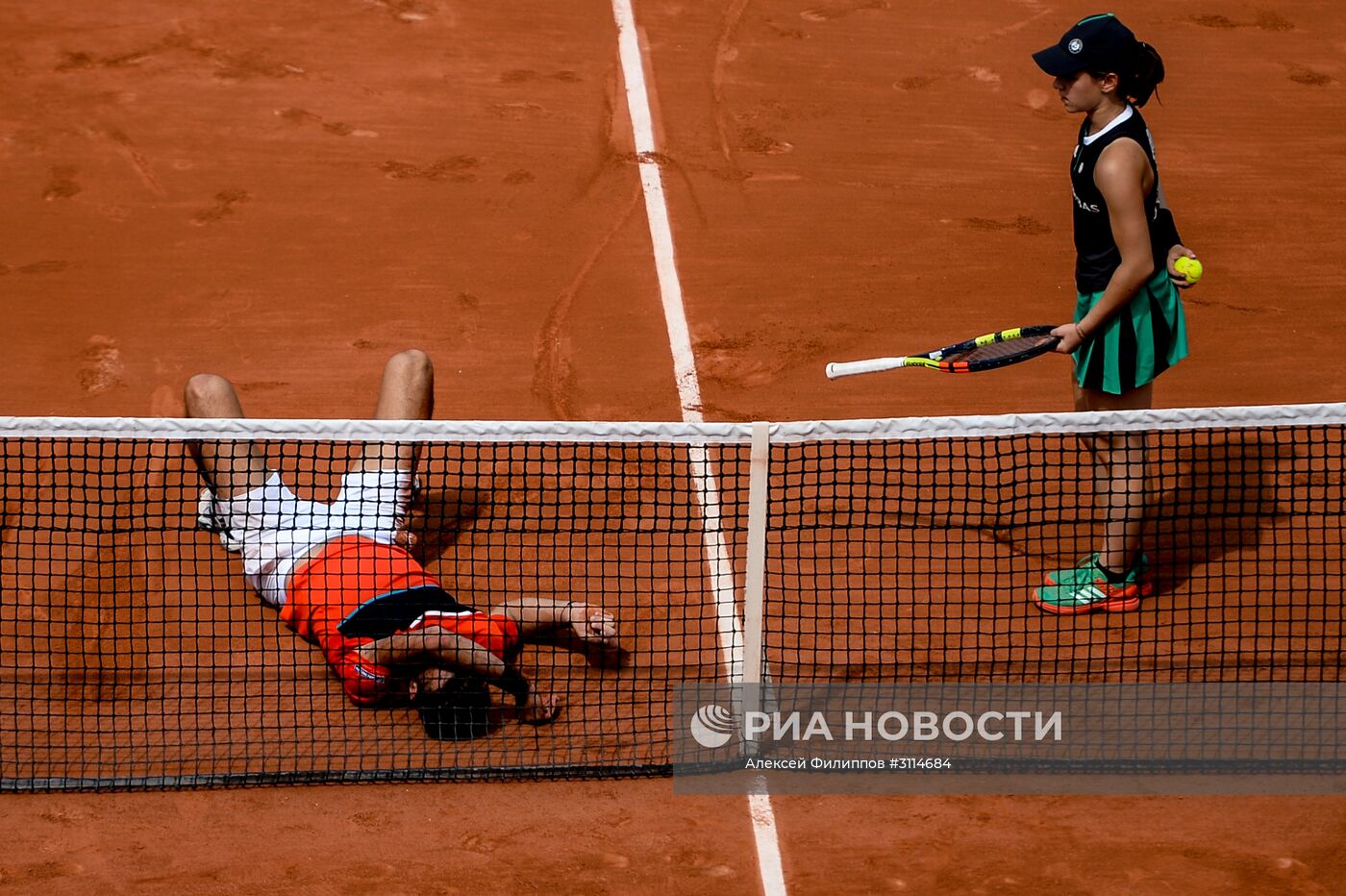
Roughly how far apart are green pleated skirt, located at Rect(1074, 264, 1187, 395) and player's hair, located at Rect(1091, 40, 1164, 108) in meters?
0.71

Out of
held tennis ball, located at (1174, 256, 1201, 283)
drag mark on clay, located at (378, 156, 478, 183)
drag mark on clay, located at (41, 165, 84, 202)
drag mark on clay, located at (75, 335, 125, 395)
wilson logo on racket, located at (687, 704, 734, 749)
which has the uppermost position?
drag mark on clay, located at (378, 156, 478, 183)

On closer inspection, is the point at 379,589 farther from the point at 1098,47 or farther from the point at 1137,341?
the point at 1098,47

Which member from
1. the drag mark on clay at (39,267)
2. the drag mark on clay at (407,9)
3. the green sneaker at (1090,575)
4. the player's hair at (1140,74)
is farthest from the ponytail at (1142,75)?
the drag mark on clay at (407,9)

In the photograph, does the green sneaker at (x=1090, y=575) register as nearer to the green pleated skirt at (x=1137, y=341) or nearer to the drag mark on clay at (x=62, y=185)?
the green pleated skirt at (x=1137, y=341)

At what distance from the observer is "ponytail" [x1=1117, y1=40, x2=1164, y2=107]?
566 centimetres

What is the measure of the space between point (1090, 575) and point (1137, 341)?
3.47ft

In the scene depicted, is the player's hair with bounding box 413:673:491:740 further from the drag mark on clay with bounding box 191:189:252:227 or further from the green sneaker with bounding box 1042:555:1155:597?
the drag mark on clay with bounding box 191:189:252:227

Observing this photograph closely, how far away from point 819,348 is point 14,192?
513cm

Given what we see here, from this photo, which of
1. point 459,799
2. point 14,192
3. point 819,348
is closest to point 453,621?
point 459,799

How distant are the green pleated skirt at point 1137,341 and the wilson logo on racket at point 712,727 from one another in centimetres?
200

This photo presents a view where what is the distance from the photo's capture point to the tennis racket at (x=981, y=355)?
5.82m

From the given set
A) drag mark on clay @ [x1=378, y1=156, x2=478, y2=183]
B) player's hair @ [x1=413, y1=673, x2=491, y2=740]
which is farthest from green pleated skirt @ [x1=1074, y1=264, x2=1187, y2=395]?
drag mark on clay @ [x1=378, y1=156, x2=478, y2=183]

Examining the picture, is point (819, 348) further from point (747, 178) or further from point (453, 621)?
point (453, 621)

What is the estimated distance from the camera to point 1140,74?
569 cm
